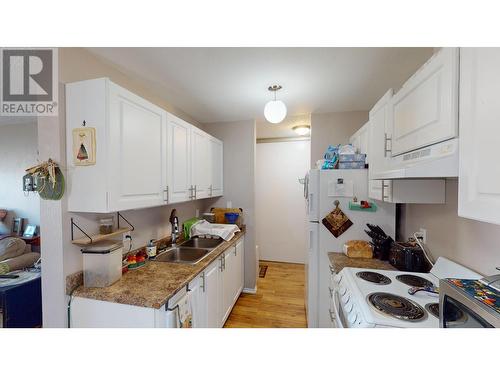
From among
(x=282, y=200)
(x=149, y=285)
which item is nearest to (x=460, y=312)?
(x=149, y=285)

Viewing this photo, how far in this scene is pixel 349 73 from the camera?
166cm

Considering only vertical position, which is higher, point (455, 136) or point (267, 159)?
point (267, 159)

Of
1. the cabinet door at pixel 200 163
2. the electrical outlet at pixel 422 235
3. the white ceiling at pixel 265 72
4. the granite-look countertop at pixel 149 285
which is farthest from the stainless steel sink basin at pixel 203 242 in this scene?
the electrical outlet at pixel 422 235

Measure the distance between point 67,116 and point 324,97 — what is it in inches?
86.6

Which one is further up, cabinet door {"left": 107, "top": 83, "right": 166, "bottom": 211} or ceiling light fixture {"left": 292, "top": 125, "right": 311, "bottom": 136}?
ceiling light fixture {"left": 292, "top": 125, "right": 311, "bottom": 136}

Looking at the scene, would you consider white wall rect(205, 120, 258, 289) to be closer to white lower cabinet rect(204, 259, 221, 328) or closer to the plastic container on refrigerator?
white lower cabinet rect(204, 259, 221, 328)

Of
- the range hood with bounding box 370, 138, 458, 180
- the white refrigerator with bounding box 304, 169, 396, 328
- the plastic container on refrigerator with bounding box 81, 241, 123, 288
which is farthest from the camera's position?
the white refrigerator with bounding box 304, 169, 396, 328

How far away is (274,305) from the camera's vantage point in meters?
2.48

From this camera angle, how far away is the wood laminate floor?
2.15m

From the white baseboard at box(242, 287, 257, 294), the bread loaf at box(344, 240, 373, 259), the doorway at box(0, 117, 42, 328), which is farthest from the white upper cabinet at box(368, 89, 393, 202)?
the doorway at box(0, 117, 42, 328)

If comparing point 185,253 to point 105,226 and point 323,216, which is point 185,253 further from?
point 323,216

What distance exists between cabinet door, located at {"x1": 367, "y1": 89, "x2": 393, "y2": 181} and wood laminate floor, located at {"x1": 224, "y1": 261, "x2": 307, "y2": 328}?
67.8 inches

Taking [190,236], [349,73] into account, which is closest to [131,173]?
[190,236]
